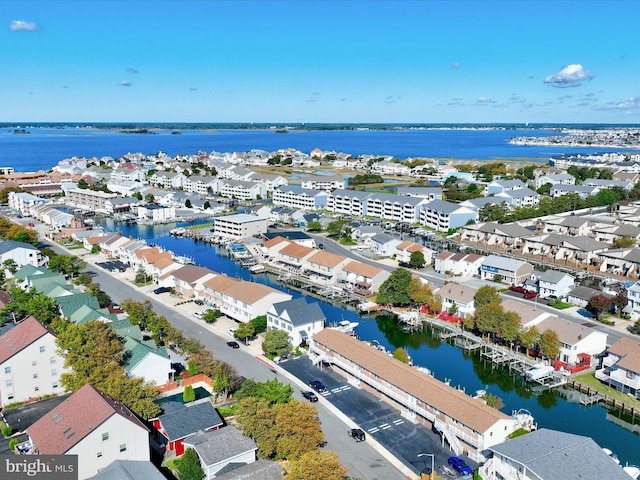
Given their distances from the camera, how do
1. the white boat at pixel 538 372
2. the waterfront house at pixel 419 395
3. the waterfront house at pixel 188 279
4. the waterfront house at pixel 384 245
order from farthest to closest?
the waterfront house at pixel 384 245
the waterfront house at pixel 188 279
the white boat at pixel 538 372
the waterfront house at pixel 419 395

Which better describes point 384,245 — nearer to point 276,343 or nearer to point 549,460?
point 276,343

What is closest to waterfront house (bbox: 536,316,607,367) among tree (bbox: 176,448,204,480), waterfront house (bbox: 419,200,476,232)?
tree (bbox: 176,448,204,480)

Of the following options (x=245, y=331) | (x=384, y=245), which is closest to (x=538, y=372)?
(x=245, y=331)

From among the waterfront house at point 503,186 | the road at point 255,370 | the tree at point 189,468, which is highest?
the waterfront house at point 503,186

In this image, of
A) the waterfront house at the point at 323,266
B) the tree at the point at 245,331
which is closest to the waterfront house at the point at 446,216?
the waterfront house at the point at 323,266

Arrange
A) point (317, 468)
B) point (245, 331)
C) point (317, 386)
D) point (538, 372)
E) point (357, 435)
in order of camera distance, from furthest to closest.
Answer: point (245, 331) < point (538, 372) < point (317, 386) < point (357, 435) < point (317, 468)

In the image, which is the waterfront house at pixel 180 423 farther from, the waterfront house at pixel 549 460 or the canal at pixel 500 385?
the canal at pixel 500 385
